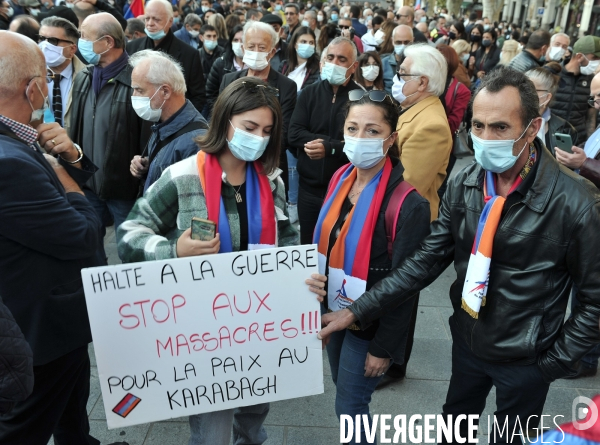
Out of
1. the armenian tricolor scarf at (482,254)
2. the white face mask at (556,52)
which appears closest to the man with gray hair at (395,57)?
the white face mask at (556,52)

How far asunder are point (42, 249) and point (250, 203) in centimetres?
84

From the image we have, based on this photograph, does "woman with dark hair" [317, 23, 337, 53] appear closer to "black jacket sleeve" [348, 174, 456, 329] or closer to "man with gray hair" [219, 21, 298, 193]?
"man with gray hair" [219, 21, 298, 193]

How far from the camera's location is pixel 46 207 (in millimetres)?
1978

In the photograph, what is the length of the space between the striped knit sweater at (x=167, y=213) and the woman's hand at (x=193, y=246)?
0.22 feet

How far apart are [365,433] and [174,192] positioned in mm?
1388

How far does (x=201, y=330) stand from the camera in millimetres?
2162

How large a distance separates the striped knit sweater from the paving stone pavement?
1.27 meters

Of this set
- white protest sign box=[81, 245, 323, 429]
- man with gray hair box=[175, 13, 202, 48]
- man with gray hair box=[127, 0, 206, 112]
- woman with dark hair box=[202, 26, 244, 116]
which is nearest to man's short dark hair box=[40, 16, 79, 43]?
man with gray hair box=[127, 0, 206, 112]

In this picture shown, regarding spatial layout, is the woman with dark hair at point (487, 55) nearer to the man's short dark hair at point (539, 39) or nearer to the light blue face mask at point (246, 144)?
the man's short dark hair at point (539, 39)

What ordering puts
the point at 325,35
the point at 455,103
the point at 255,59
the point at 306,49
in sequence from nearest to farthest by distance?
the point at 455,103
the point at 255,59
the point at 306,49
the point at 325,35

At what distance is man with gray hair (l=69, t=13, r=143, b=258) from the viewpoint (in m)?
3.83

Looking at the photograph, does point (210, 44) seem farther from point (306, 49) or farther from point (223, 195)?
point (223, 195)

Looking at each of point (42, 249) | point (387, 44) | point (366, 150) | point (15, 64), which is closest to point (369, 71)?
point (387, 44)

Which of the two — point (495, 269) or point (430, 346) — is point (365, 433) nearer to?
point (495, 269)
